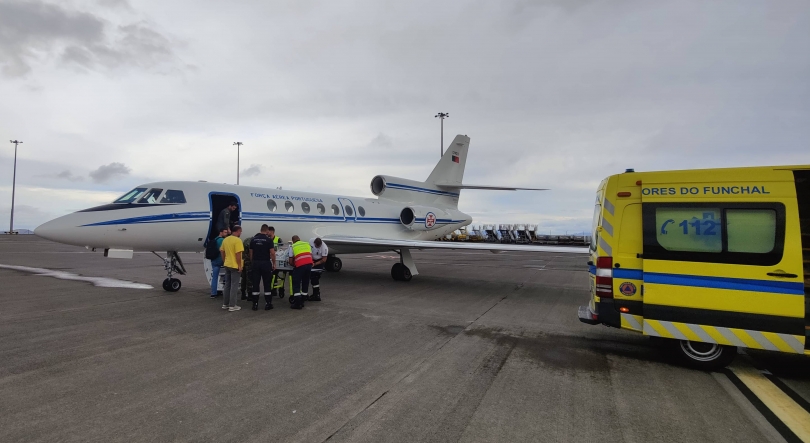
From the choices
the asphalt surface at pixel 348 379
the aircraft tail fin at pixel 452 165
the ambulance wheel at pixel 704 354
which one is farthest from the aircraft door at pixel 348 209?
the ambulance wheel at pixel 704 354

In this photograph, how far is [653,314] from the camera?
5430mm

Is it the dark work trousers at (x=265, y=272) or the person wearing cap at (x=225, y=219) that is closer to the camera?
the dark work trousers at (x=265, y=272)

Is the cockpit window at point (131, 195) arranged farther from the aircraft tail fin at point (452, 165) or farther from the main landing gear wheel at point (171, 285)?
the aircraft tail fin at point (452, 165)

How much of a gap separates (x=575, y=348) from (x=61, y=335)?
8.04m

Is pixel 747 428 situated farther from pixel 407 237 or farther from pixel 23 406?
pixel 407 237

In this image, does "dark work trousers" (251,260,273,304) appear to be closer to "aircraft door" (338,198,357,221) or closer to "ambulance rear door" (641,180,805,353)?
"aircraft door" (338,198,357,221)

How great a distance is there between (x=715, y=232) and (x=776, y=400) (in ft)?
6.41

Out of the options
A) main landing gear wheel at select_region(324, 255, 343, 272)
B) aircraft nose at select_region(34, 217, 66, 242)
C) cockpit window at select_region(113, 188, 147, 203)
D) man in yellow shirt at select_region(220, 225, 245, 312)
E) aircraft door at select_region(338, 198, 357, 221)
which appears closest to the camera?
man in yellow shirt at select_region(220, 225, 245, 312)

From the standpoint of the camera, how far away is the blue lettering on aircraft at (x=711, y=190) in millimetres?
5109

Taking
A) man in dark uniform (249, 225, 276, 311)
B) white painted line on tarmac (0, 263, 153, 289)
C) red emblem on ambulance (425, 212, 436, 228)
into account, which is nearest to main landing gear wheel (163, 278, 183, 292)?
white painted line on tarmac (0, 263, 153, 289)

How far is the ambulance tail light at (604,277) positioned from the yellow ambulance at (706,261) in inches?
0.5

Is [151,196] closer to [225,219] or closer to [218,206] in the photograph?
[218,206]

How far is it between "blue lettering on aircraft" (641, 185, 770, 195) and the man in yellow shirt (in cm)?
751

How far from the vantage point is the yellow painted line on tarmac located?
12.6 ft
